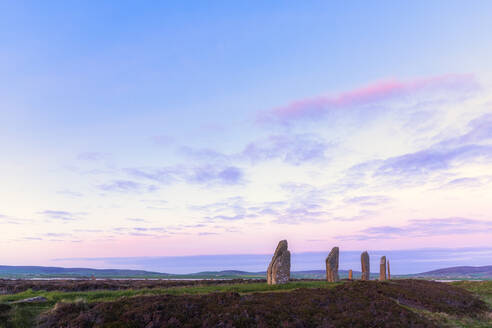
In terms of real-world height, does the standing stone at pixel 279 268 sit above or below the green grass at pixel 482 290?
above

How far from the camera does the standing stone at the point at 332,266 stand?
40.1 m

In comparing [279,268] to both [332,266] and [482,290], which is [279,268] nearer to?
[332,266]

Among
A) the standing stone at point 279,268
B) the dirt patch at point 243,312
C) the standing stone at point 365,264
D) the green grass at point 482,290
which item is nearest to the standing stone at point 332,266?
the standing stone at point 365,264

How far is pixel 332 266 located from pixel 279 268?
31.0 feet

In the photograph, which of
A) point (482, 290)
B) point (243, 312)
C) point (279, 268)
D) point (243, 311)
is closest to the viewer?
point (243, 312)

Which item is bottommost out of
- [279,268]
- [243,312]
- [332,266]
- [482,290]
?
[482,290]

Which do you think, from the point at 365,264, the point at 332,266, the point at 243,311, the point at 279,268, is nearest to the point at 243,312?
the point at 243,311

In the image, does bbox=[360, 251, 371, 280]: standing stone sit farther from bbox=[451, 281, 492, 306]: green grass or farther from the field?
the field

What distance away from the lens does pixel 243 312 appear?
17344 mm

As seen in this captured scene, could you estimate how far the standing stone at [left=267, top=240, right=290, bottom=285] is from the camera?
3359 centimetres

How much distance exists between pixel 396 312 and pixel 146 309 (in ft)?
43.8

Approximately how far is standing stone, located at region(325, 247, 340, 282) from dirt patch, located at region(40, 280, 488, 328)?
16.8 m

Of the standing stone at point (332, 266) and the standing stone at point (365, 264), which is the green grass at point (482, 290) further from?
the standing stone at point (332, 266)

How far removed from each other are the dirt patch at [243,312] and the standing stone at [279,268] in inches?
404
